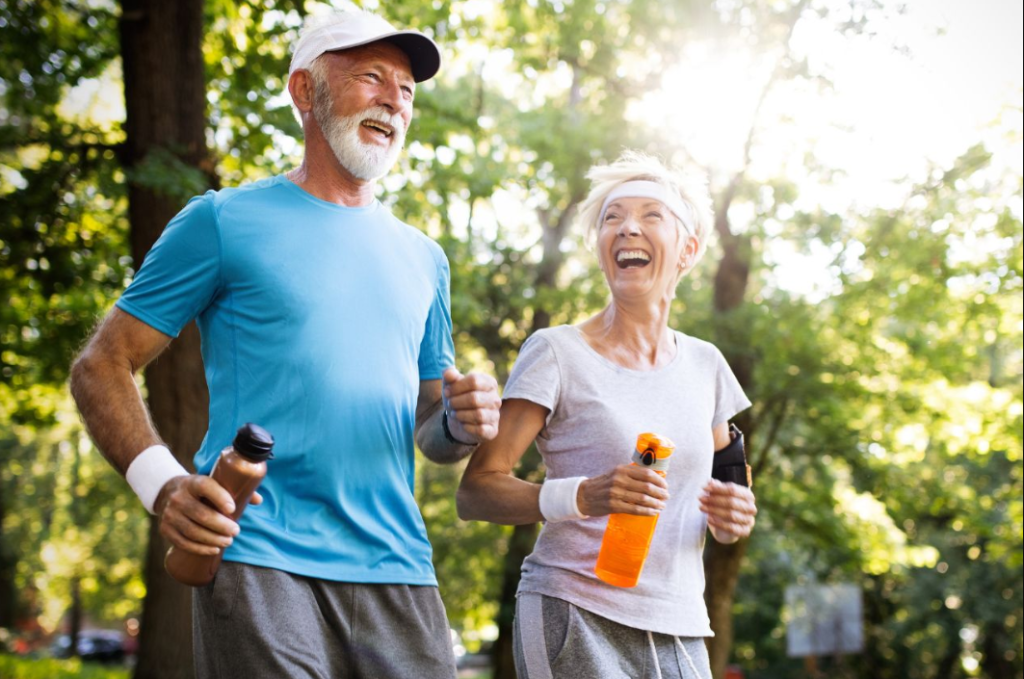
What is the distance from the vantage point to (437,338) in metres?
3.30

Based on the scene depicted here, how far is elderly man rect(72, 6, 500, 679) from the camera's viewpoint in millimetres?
2533

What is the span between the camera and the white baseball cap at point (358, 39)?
3080mm

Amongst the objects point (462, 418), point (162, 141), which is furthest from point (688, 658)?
point (162, 141)

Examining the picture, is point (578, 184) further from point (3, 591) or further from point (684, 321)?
point (3, 591)

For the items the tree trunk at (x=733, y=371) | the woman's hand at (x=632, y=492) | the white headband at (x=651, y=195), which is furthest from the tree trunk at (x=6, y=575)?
the woman's hand at (x=632, y=492)

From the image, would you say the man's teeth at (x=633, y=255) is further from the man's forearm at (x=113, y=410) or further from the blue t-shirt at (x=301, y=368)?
the man's forearm at (x=113, y=410)

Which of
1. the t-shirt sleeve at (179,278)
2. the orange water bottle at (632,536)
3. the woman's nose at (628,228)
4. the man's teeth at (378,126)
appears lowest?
the orange water bottle at (632,536)

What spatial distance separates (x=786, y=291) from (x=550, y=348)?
13.2m

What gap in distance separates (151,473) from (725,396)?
84.8 inches

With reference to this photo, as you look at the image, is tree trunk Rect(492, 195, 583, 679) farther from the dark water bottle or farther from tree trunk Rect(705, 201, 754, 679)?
the dark water bottle

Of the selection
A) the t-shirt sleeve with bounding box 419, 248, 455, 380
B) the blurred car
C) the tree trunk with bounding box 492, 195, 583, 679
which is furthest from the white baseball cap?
the blurred car

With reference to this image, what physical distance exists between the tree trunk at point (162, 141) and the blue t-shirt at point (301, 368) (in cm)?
686

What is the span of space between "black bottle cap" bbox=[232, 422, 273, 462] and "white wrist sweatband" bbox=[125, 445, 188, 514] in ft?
0.73

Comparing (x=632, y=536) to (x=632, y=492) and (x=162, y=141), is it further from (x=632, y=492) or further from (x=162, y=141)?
(x=162, y=141)
